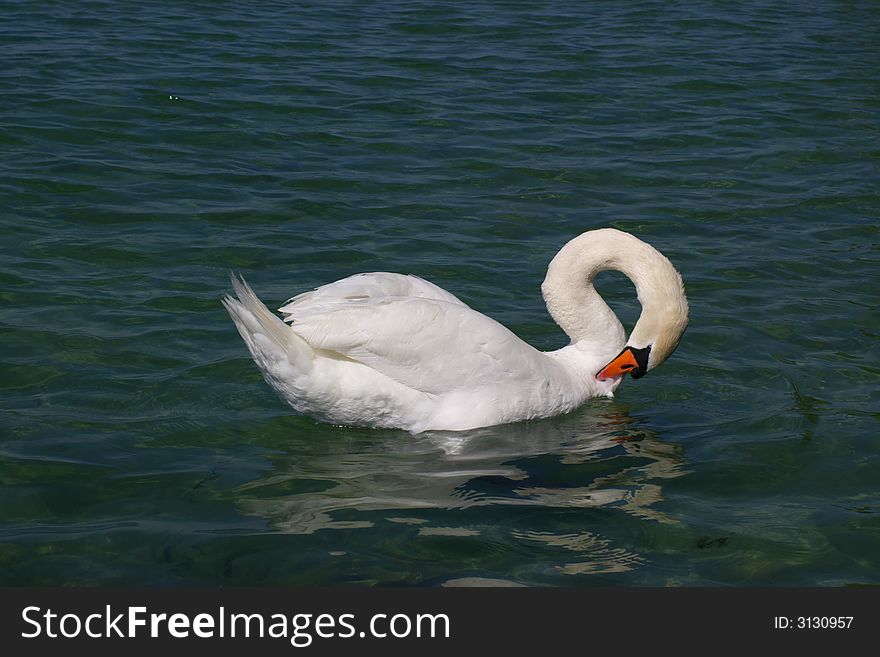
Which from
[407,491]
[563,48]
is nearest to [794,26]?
[563,48]

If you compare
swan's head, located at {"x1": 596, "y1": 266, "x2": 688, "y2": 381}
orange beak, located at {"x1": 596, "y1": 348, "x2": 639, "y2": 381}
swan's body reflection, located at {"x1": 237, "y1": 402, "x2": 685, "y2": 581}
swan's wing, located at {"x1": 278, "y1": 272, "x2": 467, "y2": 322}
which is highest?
swan's wing, located at {"x1": 278, "y1": 272, "x2": 467, "y2": 322}

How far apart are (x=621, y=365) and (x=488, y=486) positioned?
4.56ft

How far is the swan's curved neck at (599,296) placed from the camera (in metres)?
6.82

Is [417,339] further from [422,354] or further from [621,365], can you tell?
[621,365]

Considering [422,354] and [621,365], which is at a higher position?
[422,354]

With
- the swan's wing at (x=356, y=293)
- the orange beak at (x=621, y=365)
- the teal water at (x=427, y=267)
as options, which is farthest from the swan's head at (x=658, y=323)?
the swan's wing at (x=356, y=293)

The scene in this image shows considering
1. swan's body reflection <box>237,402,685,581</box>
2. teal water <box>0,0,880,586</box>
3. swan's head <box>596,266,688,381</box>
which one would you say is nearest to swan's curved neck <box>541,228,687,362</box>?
swan's head <box>596,266,688,381</box>

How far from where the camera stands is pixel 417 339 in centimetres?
655

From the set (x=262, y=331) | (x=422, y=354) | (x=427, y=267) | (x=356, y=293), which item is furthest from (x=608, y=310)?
(x=262, y=331)

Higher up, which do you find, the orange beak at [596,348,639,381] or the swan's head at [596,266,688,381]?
the swan's head at [596,266,688,381]

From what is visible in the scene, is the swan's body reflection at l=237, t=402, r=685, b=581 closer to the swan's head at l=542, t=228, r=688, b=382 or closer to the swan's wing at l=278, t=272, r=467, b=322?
the swan's head at l=542, t=228, r=688, b=382

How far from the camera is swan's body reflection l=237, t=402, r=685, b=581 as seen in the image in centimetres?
542

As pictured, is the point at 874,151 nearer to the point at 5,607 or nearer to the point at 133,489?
the point at 133,489

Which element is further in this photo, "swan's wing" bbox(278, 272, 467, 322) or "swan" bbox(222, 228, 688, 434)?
"swan's wing" bbox(278, 272, 467, 322)
